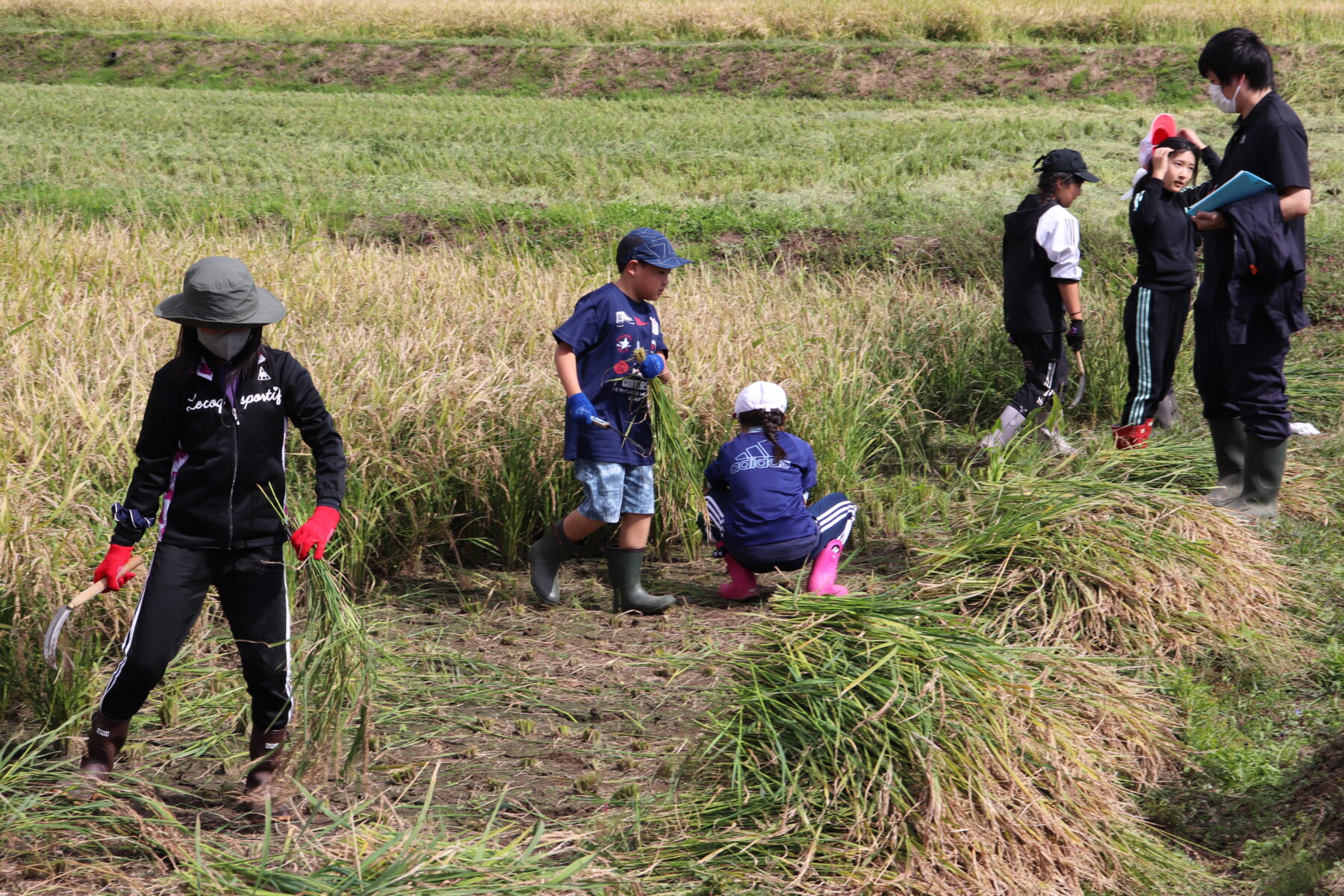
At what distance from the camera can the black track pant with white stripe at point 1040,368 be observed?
22.3ft

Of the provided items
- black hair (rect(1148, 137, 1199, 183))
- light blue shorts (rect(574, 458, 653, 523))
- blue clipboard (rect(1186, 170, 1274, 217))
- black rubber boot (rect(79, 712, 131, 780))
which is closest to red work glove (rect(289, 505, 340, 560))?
black rubber boot (rect(79, 712, 131, 780))

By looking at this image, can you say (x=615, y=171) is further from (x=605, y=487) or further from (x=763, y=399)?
(x=605, y=487)

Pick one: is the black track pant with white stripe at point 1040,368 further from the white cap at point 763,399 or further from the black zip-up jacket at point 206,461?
the black zip-up jacket at point 206,461

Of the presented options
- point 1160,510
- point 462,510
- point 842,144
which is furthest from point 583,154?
point 1160,510

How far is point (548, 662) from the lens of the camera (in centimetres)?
459

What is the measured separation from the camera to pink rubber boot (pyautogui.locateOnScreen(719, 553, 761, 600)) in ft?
17.0

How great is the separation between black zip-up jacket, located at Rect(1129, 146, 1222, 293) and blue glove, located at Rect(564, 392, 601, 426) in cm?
313

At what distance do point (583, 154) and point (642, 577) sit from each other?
35.9 feet

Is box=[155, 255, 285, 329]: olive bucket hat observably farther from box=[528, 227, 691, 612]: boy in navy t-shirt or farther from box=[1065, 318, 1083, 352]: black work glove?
box=[1065, 318, 1083, 352]: black work glove

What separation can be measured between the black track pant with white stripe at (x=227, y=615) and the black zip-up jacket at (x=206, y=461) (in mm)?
58

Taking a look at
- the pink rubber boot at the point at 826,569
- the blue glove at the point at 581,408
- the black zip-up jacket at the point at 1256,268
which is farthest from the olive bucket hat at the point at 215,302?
the black zip-up jacket at the point at 1256,268

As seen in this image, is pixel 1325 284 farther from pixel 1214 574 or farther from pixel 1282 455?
pixel 1214 574

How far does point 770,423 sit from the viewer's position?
5121 mm

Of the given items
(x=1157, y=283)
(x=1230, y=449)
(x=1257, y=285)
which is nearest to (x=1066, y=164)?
(x=1157, y=283)
